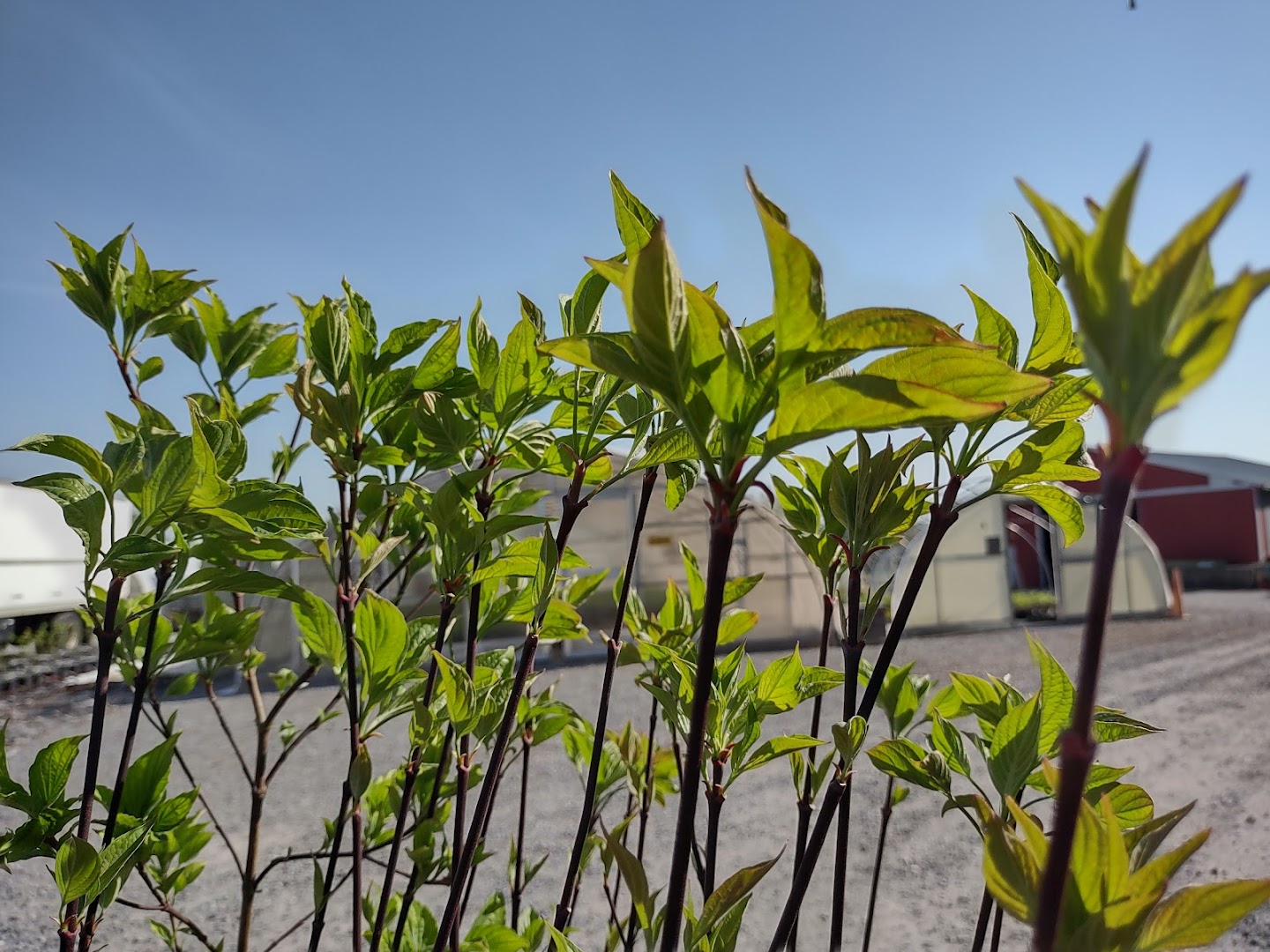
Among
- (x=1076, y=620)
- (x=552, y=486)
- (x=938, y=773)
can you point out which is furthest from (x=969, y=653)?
(x=938, y=773)

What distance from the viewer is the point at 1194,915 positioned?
0.89 feet

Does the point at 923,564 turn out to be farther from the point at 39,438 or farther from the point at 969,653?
the point at 969,653

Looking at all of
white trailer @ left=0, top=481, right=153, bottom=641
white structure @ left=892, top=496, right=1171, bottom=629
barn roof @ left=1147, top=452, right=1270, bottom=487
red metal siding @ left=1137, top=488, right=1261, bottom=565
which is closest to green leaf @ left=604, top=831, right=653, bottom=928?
white trailer @ left=0, top=481, right=153, bottom=641

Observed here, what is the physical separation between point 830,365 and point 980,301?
0.76ft

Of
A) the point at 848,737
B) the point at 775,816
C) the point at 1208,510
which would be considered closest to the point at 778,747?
the point at 848,737

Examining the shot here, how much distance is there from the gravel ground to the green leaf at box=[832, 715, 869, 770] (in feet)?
2.09

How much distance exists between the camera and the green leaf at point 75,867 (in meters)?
0.54

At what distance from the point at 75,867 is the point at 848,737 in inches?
20.1

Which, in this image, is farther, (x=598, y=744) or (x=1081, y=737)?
(x=598, y=744)

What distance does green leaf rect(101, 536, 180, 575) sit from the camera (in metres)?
0.49

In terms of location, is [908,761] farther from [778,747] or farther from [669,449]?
[669,449]

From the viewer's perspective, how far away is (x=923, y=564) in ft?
1.56

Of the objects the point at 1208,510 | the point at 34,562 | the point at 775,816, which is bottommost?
the point at 775,816

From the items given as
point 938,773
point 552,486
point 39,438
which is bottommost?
point 938,773
